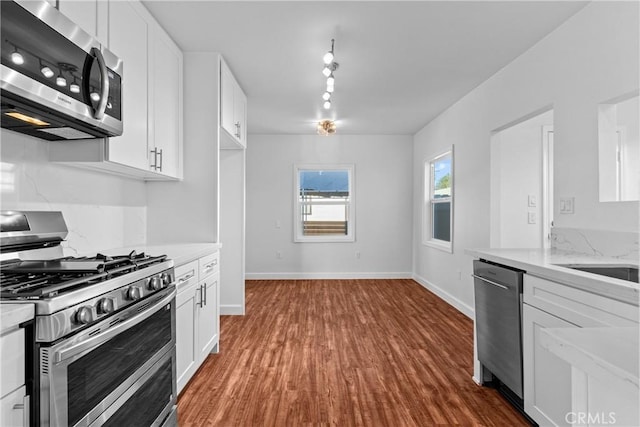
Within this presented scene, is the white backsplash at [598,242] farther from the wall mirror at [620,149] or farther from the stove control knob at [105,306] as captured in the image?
the stove control knob at [105,306]

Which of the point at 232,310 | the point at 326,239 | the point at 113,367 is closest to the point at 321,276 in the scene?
the point at 326,239

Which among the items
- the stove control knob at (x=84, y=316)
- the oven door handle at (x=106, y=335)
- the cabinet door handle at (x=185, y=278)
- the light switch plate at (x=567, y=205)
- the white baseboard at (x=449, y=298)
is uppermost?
the light switch plate at (x=567, y=205)

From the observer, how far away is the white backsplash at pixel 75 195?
5.68ft

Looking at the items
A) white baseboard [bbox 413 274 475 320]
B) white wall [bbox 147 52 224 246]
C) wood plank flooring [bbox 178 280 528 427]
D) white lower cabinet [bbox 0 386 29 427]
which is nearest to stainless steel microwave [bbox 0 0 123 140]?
white lower cabinet [bbox 0 386 29 427]

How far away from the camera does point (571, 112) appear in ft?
8.45

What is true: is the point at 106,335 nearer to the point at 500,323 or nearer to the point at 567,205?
the point at 500,323

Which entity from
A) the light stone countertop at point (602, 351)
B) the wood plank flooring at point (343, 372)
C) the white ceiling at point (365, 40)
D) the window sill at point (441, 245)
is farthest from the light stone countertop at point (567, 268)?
the window sill at point (441, 245)

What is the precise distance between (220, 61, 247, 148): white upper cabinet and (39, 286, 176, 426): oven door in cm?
189

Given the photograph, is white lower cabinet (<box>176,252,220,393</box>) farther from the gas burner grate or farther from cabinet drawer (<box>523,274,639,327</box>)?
cabinet drawer (<box>523,274,639,327</box>)

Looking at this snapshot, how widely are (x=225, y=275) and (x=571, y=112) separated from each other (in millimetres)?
3578

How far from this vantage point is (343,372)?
2695 mm

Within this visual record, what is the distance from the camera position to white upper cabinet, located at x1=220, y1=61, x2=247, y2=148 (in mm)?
3252

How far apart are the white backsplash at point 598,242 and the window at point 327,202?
4.09 metres

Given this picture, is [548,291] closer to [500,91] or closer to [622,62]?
[622,62]
